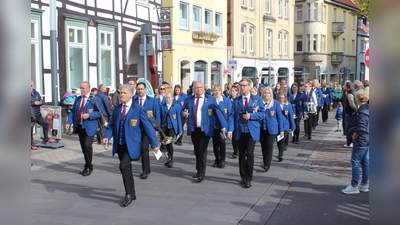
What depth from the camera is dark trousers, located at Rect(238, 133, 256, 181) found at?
7.93 m

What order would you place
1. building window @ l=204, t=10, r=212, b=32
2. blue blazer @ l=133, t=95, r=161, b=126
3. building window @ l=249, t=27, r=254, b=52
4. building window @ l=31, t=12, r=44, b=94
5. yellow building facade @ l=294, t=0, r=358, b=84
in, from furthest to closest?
1. yellow building facade @ l=294, t=0, r=358, b=84
2. building window @ l=249, t=27, r=254, b=52
3. building window @ l=204, t=10, r=212, b=32
4. building window @ l=31, t=12, r=44, b=94
5. blue blazer @ l=133, t=95, r=161, b=126

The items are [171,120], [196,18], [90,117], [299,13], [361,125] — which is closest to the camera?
[361,125]

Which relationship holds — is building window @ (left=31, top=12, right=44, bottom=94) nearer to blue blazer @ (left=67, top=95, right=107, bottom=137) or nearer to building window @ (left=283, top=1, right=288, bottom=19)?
blue blazer @ (left=67, top=95, right=107, bottom=137)

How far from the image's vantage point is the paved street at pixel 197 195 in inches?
242

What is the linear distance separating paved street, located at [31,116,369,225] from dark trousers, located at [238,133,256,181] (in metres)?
0.26

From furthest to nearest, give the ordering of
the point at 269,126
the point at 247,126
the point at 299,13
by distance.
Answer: the point at 299,13 < the point at 269,126 < the point at 247,126

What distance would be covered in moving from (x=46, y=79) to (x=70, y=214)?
1055cm

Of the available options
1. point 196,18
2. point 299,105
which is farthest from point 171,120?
point 196,18

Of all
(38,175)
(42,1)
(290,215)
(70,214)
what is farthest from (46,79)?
(290,215)

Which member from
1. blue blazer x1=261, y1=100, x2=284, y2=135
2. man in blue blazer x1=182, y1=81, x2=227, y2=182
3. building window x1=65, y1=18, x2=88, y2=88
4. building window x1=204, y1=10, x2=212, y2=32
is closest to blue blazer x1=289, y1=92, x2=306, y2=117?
blue blazer x1=261, y1=100, x2=284, y2=135

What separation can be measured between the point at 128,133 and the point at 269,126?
12.3 ft

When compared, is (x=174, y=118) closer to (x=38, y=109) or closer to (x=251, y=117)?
(x=251, y=117)

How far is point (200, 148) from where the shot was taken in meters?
8.59
